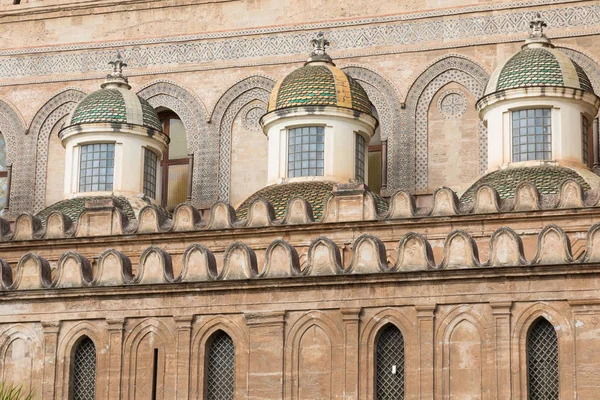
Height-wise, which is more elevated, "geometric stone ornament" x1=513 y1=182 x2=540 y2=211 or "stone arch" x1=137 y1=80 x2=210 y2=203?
"stone arch" x1=137 y1=80 x2=210 y2=203

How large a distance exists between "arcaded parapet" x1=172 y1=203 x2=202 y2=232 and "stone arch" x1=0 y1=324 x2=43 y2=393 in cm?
355

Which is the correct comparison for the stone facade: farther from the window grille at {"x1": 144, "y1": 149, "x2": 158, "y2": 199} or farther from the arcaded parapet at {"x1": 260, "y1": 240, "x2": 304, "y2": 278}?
the window grille at {"x1": 144, "y1": 149, "x2": 158, "y2": 199}

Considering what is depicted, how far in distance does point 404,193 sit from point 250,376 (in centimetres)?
447

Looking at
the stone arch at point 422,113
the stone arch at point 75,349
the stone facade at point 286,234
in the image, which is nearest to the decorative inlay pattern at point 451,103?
the stone facade at point 286,234

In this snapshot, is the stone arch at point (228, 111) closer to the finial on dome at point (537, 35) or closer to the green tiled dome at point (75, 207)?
the green tiled dome at point (75, 207)

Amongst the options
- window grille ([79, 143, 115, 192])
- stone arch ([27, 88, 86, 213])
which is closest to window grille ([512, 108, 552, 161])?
window grille ([79, 143, 115, 192])

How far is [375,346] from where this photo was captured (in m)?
27.1

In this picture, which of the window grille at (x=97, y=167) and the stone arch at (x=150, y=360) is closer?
the stone arch at (x=150, y=360)

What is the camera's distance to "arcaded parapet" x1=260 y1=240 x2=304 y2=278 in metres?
27.6

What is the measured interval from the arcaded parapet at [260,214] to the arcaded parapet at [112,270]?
9.16 feet

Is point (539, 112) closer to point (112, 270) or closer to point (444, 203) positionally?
point (444, 203)

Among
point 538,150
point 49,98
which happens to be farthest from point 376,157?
point 49,98

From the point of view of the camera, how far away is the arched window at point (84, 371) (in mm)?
28281

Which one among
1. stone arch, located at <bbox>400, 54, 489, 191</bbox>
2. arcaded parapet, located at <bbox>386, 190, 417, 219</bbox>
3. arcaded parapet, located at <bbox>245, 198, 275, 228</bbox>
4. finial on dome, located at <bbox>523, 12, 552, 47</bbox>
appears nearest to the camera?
arcaded parapet, located at <bbox>386, 190, 417, 219</bbox>
